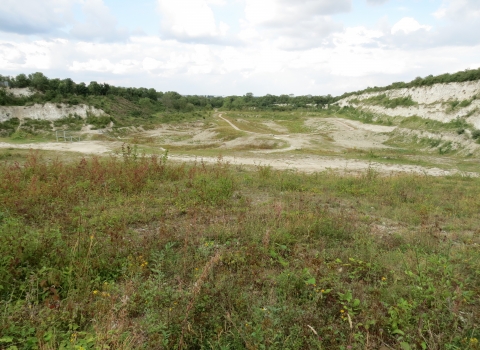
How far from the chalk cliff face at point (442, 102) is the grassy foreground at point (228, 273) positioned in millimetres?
27052

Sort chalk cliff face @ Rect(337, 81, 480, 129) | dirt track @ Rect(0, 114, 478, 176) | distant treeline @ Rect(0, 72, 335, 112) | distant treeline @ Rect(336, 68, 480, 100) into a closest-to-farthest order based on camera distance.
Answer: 1. dirt track @ Rect(0, 114, 478, 176)
2. chalk cliff face @ Rect(337, 81, 480, 129)
3. distant treeline @ Rect(336, 68, 480, 100)
4. distant treeline @ Rect(0, 72, 335, 112)

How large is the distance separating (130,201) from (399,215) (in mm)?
7226

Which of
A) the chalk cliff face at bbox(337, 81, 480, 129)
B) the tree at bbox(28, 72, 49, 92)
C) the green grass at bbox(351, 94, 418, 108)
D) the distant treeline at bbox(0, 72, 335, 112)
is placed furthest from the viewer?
the tree at bbox(28, 72, 49, 92)

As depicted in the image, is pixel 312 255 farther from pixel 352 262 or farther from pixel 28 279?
Answer: pixel 28 279

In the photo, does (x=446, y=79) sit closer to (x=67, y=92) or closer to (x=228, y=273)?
(x=228, y=273)

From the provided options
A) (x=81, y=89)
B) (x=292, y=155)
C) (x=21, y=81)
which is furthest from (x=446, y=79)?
(x=21, y=81)

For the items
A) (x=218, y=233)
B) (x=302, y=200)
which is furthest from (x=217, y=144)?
(x=218, y=233)

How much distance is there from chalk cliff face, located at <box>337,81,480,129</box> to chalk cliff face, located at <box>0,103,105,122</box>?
147ft

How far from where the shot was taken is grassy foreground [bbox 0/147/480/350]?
3.46m

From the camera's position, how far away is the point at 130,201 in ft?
26.9

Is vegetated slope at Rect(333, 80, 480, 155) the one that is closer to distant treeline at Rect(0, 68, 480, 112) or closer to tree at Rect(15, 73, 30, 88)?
distant treeline at Rect(0, 68, 480, 112)

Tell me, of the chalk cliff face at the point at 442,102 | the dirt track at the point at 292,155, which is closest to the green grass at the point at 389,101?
the chalk cliff face at the point at 442,102

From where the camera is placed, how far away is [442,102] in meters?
35.3

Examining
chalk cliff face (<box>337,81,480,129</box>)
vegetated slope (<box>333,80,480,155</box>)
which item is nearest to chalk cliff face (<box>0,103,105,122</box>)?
vegetated slope (<box>333,80,480,155</box>)
